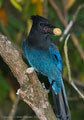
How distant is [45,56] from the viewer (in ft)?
12.2

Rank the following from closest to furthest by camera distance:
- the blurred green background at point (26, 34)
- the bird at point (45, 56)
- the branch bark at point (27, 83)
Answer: the branch bark at point (27, 83) → the bird at point (45, 56) → the blurred green background at point (26, 34)

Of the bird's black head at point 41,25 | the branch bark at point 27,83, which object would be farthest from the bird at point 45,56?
the branch bark at point 27,83

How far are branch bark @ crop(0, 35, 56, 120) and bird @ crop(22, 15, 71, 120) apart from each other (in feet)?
2.00

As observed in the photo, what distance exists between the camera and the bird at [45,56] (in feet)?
12.1

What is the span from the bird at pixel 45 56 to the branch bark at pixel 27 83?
0.61 metres

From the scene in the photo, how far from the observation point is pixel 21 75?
298 cm

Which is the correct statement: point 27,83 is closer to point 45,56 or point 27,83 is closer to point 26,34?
point 45,56

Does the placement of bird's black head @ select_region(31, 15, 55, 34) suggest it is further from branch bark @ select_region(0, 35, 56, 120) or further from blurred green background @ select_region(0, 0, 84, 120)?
branch bark @ select_region(0, 35, 56, 120)

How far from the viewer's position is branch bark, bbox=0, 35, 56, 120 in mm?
2916

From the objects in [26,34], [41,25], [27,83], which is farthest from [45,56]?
[26,34]

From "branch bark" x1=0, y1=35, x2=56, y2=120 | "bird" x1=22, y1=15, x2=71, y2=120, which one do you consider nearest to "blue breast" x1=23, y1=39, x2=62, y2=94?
"bird" x1=22, y1=15, x2=71, y2=120

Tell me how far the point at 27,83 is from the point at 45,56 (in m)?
0.84

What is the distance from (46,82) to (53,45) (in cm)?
44

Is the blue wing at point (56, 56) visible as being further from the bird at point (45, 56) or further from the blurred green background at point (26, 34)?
the blurred green background at point (26, 34)
